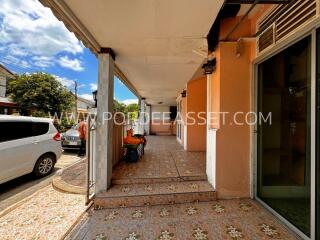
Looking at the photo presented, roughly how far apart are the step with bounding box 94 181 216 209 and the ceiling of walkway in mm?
2463

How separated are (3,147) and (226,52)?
179 inches

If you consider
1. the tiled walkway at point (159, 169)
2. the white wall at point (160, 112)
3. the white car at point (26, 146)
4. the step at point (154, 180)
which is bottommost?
the step at point (154, 180)

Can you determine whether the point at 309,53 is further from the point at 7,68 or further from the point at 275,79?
the point at 7,68

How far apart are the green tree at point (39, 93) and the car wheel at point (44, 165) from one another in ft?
37.3

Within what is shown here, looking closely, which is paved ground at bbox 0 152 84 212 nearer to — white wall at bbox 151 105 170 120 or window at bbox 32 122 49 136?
window at bbox 32 122 49 136

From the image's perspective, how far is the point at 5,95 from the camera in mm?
15047

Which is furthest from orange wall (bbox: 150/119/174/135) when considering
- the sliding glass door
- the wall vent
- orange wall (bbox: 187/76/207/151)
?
the wall vent

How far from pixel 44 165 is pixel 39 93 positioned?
1189cm

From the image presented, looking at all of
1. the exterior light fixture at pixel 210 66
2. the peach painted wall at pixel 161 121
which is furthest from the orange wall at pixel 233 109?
the peach painted wall at pixel 161 121

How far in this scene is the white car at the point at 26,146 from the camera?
3.28 meters

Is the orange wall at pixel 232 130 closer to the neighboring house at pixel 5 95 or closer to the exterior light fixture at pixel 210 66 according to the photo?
the exterior light fixture at pixel 210 66

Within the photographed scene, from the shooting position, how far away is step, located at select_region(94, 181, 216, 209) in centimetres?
254

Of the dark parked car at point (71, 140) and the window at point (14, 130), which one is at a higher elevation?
the window at point (14, 130)

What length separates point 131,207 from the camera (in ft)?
8.30
